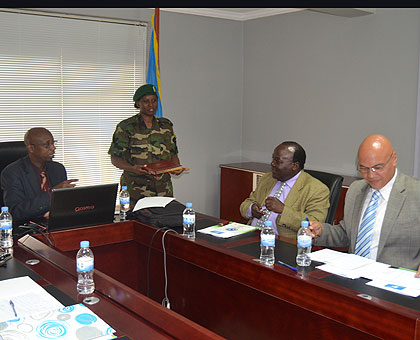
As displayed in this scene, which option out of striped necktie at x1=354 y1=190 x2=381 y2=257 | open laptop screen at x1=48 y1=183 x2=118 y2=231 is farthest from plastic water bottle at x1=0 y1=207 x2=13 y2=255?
striped necktie at x1=354 y1=190 x2=381 y2=257

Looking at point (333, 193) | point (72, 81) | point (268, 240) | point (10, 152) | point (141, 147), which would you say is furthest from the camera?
point (72, 81)

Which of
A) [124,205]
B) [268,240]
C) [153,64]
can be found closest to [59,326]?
[268,240]

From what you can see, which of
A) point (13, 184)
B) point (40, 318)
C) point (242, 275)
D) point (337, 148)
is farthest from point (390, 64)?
point (40, 318)

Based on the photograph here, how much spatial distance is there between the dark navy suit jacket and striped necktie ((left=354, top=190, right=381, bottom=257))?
5.94 feet

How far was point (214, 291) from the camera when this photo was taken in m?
2.56

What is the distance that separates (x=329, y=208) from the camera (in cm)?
308

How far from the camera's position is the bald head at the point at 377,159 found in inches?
97.0

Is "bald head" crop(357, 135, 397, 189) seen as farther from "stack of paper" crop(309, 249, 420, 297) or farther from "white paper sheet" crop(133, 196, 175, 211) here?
"white paper sheet" crop(133, 196, 175, 211)

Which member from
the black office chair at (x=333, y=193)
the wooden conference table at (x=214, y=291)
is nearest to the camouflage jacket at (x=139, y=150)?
the wooden conference table at (x=214, y=291)

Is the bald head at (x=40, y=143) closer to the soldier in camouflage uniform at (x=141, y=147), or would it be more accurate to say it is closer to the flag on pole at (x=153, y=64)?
the soldier in camouflage uniform at (x=141, y=147)

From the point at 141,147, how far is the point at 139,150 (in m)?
0.03

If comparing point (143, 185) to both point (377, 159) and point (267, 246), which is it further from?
point (377, 159)

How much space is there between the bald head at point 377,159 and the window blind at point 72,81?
11.2 feet

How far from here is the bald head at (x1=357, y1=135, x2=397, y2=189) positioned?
246 centimetres
